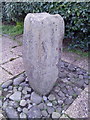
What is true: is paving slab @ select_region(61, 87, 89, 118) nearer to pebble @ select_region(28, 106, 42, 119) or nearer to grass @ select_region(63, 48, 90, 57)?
pebble @ select_region(28, 106, 42, 119)

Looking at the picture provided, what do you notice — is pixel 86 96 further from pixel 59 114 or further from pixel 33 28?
pixel 33 28

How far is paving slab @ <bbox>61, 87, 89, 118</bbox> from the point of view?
1703 mm

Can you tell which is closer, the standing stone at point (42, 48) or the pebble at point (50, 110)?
the standing stone at point (42, 48)

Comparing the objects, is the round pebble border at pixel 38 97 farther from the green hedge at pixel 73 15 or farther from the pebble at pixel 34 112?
the green hedge at pixel 73 15

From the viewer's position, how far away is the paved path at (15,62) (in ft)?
6.12

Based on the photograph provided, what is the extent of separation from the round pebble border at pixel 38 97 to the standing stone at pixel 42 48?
0.41 ft

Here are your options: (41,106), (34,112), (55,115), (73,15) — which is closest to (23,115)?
(34,112)

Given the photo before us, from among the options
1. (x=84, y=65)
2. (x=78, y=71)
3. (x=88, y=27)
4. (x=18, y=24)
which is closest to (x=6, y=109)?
(x=78, y=71)

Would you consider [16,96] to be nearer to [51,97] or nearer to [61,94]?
[51,97]

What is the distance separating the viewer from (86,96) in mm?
1969

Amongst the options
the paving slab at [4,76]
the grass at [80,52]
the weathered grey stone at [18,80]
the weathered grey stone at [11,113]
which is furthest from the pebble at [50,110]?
the grass at [80,52]

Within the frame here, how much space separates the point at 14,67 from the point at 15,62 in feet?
0.59

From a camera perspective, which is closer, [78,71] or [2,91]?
[2,91]

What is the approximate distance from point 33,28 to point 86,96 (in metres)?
1.11
